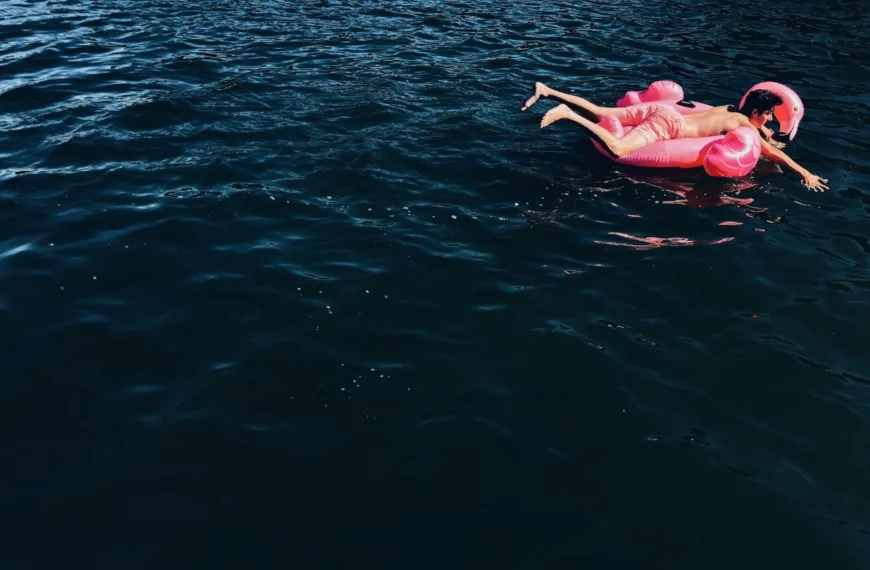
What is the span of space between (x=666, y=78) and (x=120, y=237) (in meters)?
11.1

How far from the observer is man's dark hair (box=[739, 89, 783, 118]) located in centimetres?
1030

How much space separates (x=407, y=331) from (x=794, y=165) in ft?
22.3

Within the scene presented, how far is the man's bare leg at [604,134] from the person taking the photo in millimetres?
9837

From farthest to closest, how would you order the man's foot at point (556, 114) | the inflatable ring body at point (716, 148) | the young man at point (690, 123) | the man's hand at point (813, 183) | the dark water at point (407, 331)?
the young man at point (690, 123) → the man's hand at point (813, 183) → the inflatable ring body at point (716, 148) → the man's foot at point (556, 114) → the dark water at point (407, 331)

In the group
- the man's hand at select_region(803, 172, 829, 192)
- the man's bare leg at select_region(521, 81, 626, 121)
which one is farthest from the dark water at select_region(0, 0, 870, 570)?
the man's bare leg at select_region(521, 81, 626, 121)

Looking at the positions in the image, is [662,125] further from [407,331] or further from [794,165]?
[407,331]

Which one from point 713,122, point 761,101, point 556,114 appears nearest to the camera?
point 556,114

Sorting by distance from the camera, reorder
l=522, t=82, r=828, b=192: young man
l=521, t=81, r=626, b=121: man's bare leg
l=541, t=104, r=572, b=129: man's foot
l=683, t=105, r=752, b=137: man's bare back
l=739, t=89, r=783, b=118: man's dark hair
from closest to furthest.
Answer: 1. l=541, t=104, r=572, b=129: man's foot
2. l=522, t=82, r=828, b=192: young man
3. l=739, t=89, r=783, b=118: man's dark hair
4. l=683, t=105, r=752, b=137: man's bare back
5. l=521, t=81, r=626, b=121: man's bare leg

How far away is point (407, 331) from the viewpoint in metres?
7.32

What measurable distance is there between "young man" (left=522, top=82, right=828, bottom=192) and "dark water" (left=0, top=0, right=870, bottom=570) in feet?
1.53

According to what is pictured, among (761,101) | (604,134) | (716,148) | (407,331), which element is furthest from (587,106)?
(407,331)

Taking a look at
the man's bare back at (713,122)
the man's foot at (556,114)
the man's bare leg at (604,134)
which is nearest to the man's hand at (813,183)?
the man's bare back at (713,122)

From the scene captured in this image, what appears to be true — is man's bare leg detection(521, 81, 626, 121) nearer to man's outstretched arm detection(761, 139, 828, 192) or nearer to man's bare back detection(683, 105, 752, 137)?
man's bare back detection(683, 105, 752, 137)

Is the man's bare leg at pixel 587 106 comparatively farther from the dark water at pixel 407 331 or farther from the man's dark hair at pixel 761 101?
the man's dark hair at pixel 761 101
